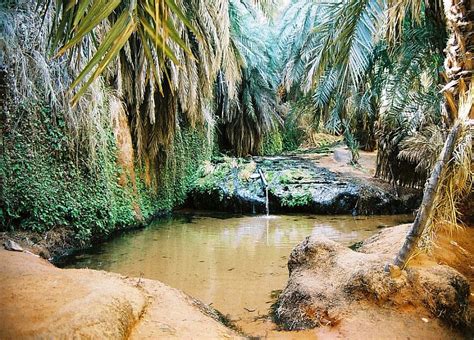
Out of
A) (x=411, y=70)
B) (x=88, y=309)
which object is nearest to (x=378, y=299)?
(x=88, y=309)

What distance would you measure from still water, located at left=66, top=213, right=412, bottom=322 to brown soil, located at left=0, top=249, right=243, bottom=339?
98 centimetres

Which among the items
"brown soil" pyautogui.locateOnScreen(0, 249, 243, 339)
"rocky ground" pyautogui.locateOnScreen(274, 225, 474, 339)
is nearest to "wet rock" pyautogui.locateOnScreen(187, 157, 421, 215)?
"rocky ground" pyautogui.locateOnScreen(274, 225, 474, 339)

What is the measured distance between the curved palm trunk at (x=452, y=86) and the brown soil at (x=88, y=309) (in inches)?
58.2

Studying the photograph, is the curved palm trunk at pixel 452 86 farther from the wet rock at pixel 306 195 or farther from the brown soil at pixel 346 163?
the brown soil at pixel 346 163

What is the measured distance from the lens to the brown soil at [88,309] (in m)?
1.86

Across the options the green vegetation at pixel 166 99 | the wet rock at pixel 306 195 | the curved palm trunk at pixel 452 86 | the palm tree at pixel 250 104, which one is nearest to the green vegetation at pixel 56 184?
the green vegetation at pixel 166 99

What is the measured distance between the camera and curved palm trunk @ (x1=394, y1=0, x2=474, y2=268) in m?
2.78

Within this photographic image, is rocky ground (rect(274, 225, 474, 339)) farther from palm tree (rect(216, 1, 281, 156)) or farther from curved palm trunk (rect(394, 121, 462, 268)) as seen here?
palm tree (rect(216, 1, 281, 156))

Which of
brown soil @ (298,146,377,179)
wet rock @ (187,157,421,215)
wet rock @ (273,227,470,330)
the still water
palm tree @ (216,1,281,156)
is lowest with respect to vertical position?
the still water

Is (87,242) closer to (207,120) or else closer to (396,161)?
(207,120)

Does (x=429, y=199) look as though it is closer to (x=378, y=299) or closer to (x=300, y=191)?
(x=378, y=299)

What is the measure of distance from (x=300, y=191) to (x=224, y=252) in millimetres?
3984

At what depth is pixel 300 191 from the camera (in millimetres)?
9445

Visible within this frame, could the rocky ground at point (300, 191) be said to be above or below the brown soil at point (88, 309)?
above
